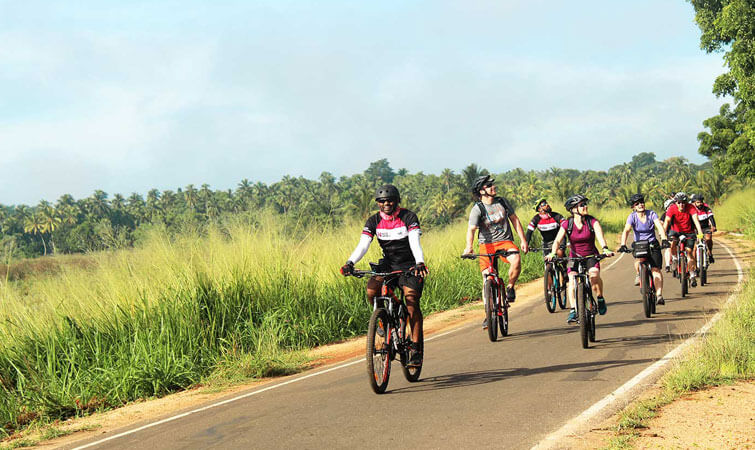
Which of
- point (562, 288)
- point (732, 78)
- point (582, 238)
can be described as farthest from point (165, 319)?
point (732, 78)

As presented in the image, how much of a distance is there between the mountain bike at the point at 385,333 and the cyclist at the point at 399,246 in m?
0.08

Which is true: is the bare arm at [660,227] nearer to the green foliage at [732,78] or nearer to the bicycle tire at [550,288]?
the bicycle tire at [550,288]

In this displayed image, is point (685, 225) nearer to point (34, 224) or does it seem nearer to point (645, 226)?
point (645, 226)

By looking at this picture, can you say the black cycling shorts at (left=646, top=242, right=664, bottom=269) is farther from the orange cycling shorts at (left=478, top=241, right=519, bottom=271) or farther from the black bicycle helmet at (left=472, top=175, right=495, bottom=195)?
the black bicycle helmet at (left=472, top=175, right=495, bottom=195)

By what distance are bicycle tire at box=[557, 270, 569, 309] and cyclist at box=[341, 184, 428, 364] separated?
6.39 m

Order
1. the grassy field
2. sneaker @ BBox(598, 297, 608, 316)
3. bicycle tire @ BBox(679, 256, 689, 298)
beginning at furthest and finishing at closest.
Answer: bicycle tire @ BBox(679, 256, 689, 298)
sneaker @ BBox(598, 297, 608, 316)
the grassy field

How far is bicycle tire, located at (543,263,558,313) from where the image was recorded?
13.0 meters

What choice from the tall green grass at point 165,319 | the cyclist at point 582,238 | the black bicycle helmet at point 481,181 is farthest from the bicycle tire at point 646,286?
the tall green grass at point 165,319

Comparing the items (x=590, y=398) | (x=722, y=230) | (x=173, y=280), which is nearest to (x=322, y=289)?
(x=173, y=280)

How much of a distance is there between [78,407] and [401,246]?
4.81m

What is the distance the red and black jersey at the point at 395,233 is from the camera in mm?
7457

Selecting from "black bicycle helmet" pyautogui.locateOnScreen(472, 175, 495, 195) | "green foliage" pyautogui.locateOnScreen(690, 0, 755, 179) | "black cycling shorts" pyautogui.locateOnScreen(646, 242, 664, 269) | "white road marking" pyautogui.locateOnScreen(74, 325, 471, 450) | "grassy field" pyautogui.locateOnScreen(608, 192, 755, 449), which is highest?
"green foliage" pyautogui.locateOnScreen(690, 0, 755, 179)

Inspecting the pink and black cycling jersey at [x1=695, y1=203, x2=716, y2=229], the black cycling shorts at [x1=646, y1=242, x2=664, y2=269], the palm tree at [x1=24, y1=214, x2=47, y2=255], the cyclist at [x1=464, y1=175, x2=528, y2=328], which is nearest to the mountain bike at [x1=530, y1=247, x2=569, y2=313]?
the black cycling shorts at [x1=646, y1=242, x2=664, y2=269]

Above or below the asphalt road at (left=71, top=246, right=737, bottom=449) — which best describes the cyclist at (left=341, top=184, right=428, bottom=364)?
above
